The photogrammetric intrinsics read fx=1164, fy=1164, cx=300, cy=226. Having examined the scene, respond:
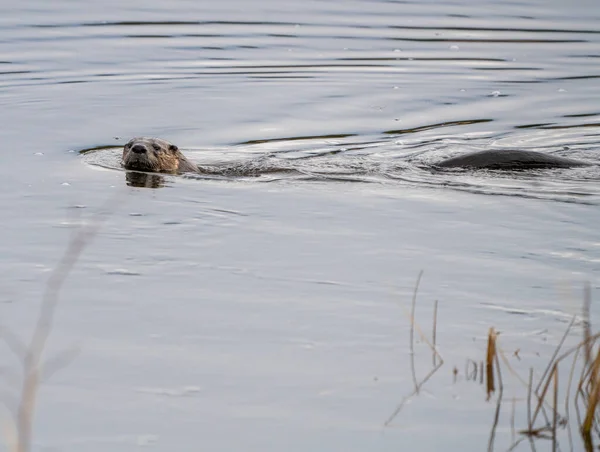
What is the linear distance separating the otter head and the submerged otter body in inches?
88.5

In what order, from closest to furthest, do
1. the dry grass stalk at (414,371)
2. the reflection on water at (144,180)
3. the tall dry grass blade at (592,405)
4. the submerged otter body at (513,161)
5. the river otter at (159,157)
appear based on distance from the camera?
the tall dry grass blade at (592,405), the dry grass stalk at (414,371), the reflection on water at (144,180), the submerged otter body at (513,161), the river otter at (159,157)

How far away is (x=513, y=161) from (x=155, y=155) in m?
2.81

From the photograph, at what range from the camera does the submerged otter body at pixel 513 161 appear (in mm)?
8930

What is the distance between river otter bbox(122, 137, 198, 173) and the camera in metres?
9.21

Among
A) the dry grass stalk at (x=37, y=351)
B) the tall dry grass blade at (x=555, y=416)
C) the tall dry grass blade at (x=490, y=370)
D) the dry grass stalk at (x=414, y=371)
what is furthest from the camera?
the tall dry grass blade at (x=490, y=370)

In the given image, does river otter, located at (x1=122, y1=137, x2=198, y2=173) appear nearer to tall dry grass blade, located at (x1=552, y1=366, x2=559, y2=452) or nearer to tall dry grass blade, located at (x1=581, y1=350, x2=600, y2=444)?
tall dry grass blade, located at (x1=552, y1=366, x2=559, y2=452)

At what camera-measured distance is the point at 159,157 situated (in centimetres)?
923

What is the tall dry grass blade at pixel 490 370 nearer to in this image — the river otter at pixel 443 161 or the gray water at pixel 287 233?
the gray water at pixel 287 233

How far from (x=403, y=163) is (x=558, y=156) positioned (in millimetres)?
1232

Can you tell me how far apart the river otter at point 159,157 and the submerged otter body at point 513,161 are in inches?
86.0

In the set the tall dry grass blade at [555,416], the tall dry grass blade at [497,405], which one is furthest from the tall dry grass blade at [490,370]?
the tall dry grass blade at [555,416]

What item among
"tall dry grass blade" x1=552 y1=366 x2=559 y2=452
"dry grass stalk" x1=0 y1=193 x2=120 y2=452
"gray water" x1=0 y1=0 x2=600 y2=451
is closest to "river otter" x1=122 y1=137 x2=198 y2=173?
"gray water" x1=0 y1=0 x2=600 y2=451

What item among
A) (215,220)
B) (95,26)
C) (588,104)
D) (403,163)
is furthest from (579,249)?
(95,26)

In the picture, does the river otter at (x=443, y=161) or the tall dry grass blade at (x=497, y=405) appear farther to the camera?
the river otter at (x=443, y=161)
